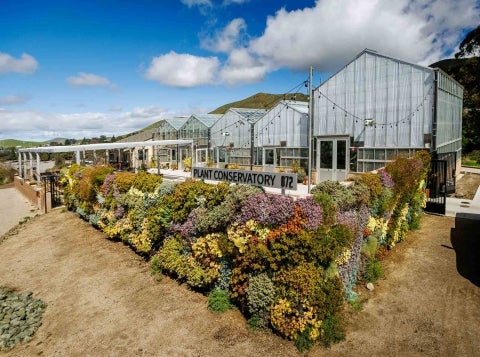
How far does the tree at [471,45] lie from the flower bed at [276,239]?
135 ft

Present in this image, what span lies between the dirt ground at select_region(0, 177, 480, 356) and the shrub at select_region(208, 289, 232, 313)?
0.23m

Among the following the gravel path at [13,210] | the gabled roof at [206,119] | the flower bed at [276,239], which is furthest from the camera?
the gabled roof at [206,119]

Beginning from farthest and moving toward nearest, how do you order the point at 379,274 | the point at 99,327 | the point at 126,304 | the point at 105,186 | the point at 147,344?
the point at 105,186 < the point at 379,274 < the point at 126,304 < the point at 99,327 < the point at 147,344

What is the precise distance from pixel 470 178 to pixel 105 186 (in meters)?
26.5

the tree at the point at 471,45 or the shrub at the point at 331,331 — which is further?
the tree at the point at 471,45

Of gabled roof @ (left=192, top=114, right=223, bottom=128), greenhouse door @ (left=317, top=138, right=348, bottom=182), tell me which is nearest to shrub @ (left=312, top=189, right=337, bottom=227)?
greenhouse door @ (left=317, top=138, right=348, bottom=182)

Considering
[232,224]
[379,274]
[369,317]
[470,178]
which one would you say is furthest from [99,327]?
[470,178]

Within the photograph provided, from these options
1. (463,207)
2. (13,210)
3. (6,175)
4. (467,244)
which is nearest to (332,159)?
(463,207)

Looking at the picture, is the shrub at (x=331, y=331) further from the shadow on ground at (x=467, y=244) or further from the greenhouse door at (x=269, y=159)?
the greenhouse door at (x=269, y=159)

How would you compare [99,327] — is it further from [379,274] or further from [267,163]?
[267,163]

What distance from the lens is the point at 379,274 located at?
10680 mm

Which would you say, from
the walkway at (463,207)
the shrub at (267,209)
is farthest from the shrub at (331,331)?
the walkway at (463,207)

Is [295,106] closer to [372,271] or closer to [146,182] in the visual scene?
[146,182]

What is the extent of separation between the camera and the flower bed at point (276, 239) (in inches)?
305
